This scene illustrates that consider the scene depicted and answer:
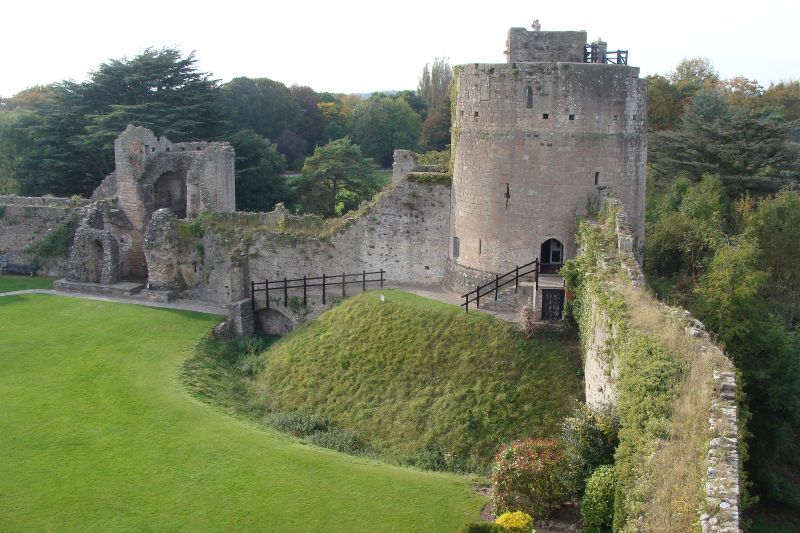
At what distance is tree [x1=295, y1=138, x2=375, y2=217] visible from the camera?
152 feet

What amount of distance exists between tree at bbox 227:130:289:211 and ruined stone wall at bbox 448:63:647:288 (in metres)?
23.9

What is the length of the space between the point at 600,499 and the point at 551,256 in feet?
34.8

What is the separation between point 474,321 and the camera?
71.2ft

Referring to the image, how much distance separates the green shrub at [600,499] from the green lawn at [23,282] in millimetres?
Result: 23396

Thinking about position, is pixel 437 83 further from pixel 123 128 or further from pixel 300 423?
pixel 300 423

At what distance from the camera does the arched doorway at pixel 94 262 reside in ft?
97.0

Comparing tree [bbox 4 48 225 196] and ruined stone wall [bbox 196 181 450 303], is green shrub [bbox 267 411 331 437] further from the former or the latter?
tree [bbox 4 48 225 196]

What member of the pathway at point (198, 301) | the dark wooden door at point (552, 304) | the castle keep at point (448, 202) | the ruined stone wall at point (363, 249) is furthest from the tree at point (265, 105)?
the dark wooden door at point (552, 304)

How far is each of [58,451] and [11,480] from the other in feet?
4.35

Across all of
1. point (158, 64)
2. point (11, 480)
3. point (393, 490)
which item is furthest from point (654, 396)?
point (158, 64)

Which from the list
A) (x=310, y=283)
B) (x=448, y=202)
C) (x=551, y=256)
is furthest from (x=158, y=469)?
(x=448, y=202)

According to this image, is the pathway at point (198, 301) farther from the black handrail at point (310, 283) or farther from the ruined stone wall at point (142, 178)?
the ruined stone wall at point (142, 178)

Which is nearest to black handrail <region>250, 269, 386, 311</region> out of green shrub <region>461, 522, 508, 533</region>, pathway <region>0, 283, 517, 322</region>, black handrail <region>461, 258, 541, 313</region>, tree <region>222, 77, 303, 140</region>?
pathway <region>0, 283, 517, 322</region>

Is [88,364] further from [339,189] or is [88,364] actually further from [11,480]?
[339,189]
